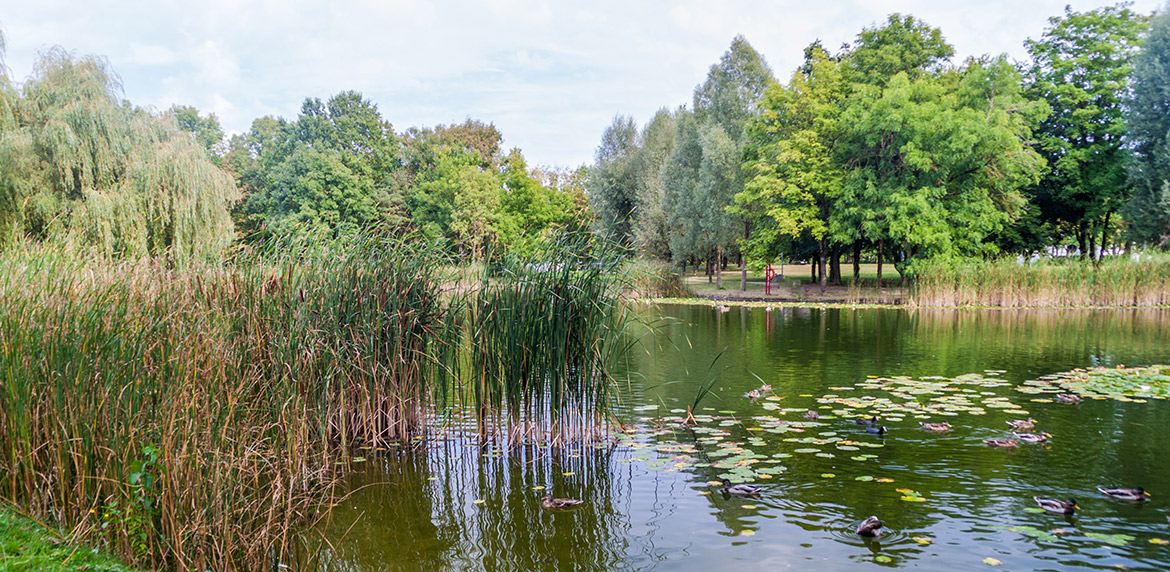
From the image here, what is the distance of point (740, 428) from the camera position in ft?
23.7

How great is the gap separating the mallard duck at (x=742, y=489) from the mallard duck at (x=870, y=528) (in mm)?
A: 865

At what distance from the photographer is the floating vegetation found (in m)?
8.80

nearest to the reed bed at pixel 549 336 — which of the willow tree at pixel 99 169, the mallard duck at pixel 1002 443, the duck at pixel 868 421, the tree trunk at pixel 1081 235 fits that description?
the duck at pixel 868 421

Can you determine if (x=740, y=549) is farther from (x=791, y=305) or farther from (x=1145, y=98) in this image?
(x=1145, y=98)

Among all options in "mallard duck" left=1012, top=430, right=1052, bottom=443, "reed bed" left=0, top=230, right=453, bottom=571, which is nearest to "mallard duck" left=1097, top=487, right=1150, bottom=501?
"mallard duck" left=1012, top=430, right=1052, bottom=443

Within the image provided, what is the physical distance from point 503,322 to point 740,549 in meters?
2.74

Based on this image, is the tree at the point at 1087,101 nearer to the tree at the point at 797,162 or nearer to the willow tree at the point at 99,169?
the tree at the point at 797,162

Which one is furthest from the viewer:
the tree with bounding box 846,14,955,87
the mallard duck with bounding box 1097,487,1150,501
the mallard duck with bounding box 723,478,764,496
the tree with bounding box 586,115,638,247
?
the tree with bounding box 586,115,638,247

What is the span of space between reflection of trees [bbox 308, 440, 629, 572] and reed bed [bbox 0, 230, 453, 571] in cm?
46

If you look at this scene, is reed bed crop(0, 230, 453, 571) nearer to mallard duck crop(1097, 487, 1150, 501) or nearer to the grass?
the grass

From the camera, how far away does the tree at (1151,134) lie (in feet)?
88.1

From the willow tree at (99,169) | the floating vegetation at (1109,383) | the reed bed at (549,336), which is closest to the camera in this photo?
the reed bed at (549,336)

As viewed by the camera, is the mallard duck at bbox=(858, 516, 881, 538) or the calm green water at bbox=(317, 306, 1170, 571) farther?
the mallard duck at bbox=(858, 516, 881, 538)

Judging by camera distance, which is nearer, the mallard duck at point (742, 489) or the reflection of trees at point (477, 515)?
the reflection of trees at point (477, 515)
